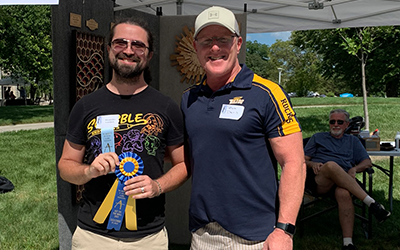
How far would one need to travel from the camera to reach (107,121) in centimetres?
178

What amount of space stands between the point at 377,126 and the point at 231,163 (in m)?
13.9

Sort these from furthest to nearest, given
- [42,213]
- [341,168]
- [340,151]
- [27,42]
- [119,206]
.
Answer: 1. [27,42]
2. [42,213]
3. [340,151]
4. [341,168]
5. [119,206]

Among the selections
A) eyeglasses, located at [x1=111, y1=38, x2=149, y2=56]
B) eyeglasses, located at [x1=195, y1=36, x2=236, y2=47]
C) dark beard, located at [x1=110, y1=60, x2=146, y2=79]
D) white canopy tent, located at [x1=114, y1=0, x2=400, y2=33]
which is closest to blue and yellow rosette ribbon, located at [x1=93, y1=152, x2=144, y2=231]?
dark beard, located at [x1=110, y1=60, x2=146, y2=79]

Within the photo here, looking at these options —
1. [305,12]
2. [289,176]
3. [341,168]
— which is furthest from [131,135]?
[305,12]

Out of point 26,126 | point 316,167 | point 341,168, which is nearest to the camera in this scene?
point 341,168

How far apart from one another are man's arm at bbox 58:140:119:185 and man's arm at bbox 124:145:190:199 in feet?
0.41

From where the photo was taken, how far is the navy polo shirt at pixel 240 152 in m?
1.60

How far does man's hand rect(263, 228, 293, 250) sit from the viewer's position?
155 cm

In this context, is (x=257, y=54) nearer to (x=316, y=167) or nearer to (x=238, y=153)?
(x=316, y=167)

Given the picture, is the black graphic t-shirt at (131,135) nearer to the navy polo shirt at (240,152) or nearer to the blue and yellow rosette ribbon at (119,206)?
the blue and yellow rosette ribbon at (119,206)

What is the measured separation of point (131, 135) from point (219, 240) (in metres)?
0.65

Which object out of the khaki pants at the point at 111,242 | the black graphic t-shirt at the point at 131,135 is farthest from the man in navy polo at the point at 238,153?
the khaki pants at the point at 111,242

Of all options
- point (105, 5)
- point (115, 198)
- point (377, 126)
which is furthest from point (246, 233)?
point (377, 126)

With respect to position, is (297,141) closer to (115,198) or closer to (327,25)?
(115,198)
